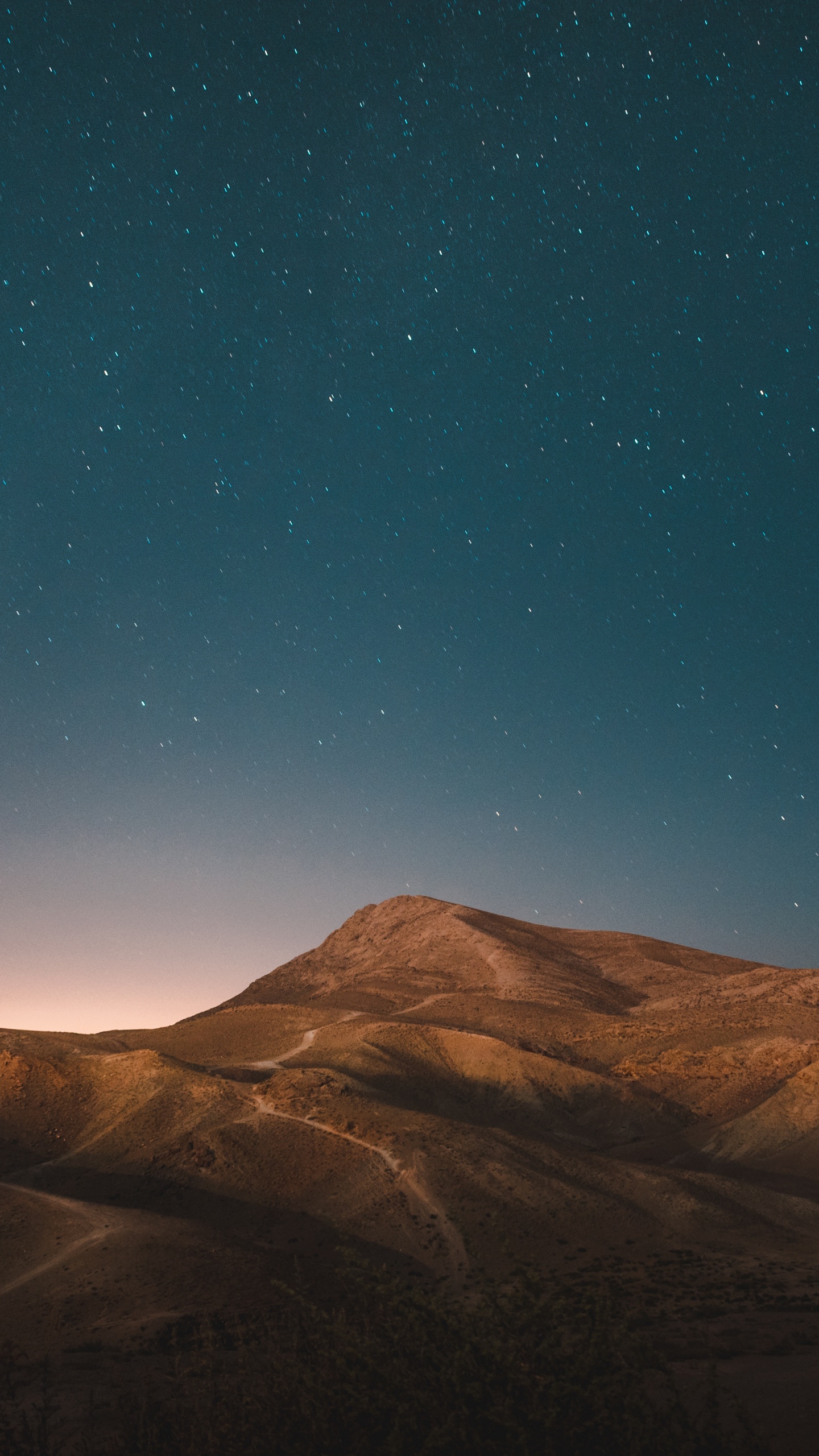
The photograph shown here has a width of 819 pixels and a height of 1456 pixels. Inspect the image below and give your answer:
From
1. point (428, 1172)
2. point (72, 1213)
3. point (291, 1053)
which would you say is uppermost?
point (291, 1053)

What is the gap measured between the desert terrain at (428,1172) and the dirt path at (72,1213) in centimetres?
13

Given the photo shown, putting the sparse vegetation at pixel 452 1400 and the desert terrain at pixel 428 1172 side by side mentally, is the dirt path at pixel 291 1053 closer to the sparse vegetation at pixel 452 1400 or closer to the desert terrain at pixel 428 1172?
the desert terrain at pixel 428 1172

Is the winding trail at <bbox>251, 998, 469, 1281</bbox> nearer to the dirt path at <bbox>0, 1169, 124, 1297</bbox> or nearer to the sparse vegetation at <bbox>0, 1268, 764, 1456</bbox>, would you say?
the dirt path at <bbox>0, 1169, 124, 1297</bbox>

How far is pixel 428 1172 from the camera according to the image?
39562 mm

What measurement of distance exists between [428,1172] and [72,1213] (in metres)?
16.5

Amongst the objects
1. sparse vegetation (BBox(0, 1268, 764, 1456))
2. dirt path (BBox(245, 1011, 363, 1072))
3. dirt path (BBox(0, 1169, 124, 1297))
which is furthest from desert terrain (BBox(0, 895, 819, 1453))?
sparse vegetation (BBox(0, 1268, 764, 1456))

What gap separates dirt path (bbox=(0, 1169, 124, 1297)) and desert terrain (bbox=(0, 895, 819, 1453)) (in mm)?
→ 127

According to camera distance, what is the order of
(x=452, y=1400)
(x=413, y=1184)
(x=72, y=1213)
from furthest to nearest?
1. (x=413, y=1184)
2. (x=72, y=1213)
3. (x=452, y=1400)

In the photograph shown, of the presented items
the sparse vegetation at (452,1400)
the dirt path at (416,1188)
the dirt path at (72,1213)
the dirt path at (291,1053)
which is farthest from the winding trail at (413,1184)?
the sparse vegetation at (452,1400)

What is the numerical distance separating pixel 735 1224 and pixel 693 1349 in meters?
17.5

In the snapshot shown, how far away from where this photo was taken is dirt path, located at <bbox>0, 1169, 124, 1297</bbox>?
30.5m

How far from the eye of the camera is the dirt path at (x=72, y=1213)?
30.5 m

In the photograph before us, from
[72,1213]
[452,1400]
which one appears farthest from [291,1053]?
[452,1400]

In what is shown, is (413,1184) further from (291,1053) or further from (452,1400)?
(291,1053)
